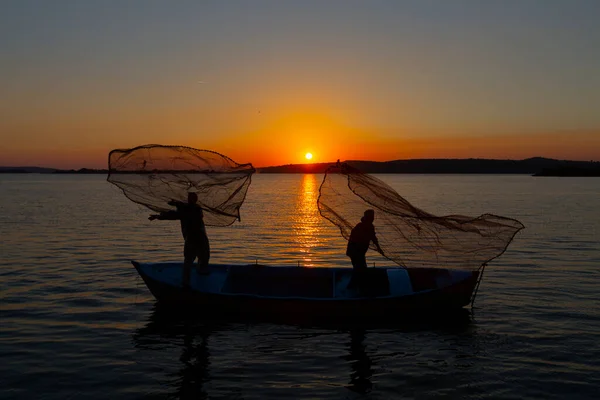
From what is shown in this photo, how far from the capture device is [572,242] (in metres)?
31.2

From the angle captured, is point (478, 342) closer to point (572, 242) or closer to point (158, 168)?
point (158, 168)

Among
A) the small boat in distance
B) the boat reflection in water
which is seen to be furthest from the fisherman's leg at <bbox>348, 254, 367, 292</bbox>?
the boat reflection in water

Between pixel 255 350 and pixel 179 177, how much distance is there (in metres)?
4.83

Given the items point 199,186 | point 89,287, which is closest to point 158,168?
point 199,186

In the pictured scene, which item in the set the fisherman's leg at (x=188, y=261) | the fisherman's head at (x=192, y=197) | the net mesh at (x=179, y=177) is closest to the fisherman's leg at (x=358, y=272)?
the net mesh at (x=179, y=177)

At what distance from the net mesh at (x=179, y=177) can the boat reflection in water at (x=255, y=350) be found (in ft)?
9.87

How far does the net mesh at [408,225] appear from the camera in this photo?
50.6 ft

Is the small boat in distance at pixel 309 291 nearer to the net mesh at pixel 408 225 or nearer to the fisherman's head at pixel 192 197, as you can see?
the net mesh at pixel 408 225

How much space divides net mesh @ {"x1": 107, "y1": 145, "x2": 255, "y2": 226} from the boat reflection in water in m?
3.01

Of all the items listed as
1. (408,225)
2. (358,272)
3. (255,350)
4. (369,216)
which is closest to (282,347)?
(255,350)

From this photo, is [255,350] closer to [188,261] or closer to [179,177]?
[188,261]

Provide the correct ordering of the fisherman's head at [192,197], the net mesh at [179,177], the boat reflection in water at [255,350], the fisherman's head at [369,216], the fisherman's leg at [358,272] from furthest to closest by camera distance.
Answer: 1. the fisherman's leg at [358,272]
2. the fisherman's head at [369,216]
3. the fisherman's head at [192,197]
4. the net mesh at [179,177]
5. the boat reflection in water at [255,350]

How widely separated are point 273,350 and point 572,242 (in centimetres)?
2300

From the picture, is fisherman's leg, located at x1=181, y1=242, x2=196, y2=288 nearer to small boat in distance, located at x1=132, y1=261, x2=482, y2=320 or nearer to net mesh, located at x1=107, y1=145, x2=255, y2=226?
small boat in distance, located at x1=132, y1=261, x2=482, y2=320
